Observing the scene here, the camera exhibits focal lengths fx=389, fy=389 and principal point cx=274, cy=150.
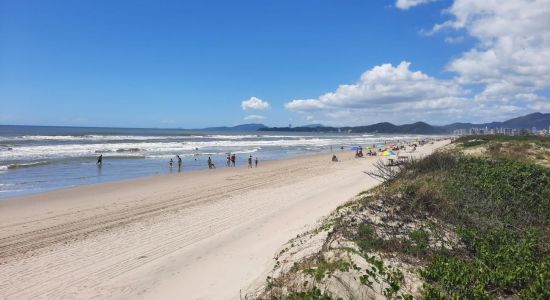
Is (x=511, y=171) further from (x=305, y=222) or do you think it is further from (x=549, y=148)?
(x=549, y=148)

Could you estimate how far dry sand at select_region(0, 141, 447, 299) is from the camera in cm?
734

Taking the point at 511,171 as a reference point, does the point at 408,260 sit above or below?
below

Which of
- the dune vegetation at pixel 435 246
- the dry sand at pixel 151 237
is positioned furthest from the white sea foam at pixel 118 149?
the dune vegetation at pixel 435 246

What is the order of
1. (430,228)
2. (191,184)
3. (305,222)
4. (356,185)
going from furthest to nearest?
(191,184)
(356,185)
(305,222)
(430,228)

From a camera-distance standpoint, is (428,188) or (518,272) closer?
(518,272)

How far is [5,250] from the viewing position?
973cm

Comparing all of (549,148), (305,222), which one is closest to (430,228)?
(305,222)

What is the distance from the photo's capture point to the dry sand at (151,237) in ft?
24.1

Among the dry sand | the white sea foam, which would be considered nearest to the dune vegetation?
the dry sand

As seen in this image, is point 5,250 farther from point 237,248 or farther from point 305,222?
point 305,222

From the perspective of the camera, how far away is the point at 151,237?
10.5m

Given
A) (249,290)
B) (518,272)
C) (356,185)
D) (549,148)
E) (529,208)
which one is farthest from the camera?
(549,148)

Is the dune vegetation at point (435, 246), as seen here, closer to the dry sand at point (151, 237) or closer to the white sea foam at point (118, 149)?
the dry sand at point (151, 237)

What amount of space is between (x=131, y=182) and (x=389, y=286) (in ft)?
63.4
